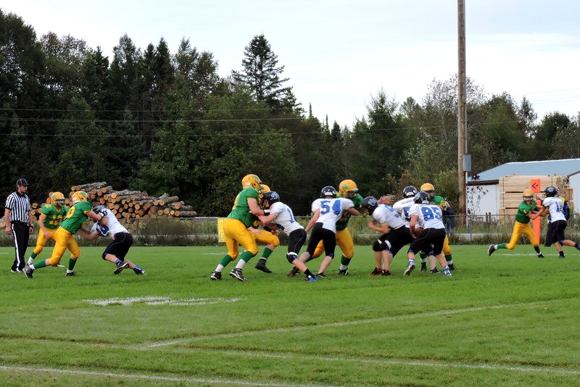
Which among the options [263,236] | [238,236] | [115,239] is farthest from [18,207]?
[238,236]

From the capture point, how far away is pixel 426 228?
61.8 ft

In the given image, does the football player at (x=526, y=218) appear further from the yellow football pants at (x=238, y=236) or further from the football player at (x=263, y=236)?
the yellow football pants at (x=238, y=236)

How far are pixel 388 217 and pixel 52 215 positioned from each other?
7.54 m

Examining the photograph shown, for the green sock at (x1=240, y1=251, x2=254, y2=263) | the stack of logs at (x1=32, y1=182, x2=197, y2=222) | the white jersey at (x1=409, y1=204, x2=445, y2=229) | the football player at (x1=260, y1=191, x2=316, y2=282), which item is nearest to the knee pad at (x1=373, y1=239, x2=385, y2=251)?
the white jersey at (x1=409, y1=204, x2=445, y2=229)

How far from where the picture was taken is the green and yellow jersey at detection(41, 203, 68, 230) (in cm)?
2191

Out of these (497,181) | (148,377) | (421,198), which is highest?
(497,181)

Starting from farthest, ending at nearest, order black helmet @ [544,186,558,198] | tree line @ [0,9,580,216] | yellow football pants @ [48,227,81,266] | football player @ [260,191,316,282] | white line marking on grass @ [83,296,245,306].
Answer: tree line @ [0,9,580,216] → black helmet @ [544,186,558,198] → yellow football pants @ [48,227,81,266] → football player @ [260,191,316,282] → white line marking on grass @ [83,296,245,306]

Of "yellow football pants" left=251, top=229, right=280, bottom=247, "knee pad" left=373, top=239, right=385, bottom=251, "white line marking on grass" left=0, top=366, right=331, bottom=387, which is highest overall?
"yellow football pants" left=251, top=229, right=280, bottom=247

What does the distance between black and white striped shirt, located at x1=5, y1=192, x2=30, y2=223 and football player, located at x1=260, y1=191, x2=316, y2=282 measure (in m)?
5.60

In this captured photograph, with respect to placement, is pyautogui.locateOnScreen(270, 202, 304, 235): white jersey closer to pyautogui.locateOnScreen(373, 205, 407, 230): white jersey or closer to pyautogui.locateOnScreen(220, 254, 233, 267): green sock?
pyautogui.locateOnScreen(220, 254, 233, 267): green sock

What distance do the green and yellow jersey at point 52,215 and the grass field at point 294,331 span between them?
287cm

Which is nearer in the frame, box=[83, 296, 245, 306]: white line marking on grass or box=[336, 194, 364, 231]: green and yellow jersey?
box=[83, 296, 245, 306]: white line marking on grass

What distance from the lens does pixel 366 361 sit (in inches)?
357

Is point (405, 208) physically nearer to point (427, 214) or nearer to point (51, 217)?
point (427, 214)
